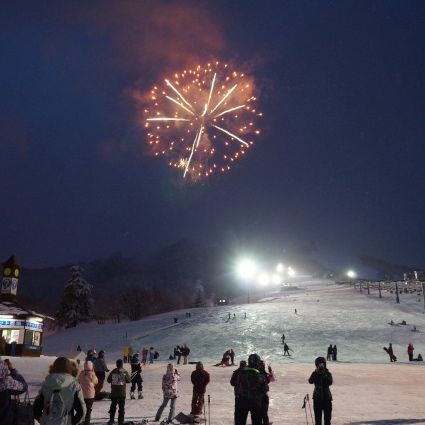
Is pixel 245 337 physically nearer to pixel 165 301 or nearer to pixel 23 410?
pixel 23 410

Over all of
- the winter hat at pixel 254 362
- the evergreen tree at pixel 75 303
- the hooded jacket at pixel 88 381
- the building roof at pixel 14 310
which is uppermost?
the evergreen tree at pixel 75 303

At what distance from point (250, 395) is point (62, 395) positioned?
154 inches

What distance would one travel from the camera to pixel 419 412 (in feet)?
45.3

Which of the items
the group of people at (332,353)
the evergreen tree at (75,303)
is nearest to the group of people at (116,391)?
the group of people at (332,353)

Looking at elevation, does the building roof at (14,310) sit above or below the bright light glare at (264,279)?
below

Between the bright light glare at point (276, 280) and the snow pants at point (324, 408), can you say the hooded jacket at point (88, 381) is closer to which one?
the snow pants at point (324, 408)

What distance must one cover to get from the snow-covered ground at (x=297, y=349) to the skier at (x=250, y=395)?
3.99m

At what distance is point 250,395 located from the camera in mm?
8516

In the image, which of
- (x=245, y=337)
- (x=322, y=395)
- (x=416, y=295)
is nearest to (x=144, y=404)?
(x=322, y=395)

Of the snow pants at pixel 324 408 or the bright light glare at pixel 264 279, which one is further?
the bright light glare at pixel 264 279

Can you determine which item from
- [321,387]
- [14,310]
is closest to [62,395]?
[321,387]

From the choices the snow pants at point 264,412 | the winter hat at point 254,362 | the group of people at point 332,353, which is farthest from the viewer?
the group of people at point 332,353

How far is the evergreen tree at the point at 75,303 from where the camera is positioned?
258 ft

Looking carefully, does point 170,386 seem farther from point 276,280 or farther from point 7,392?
point 276,280
